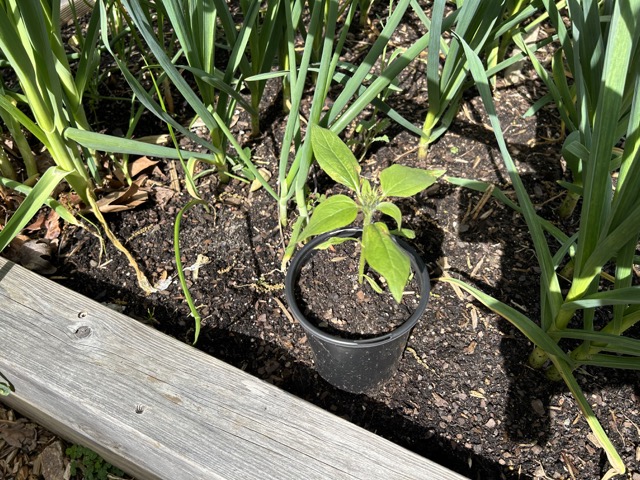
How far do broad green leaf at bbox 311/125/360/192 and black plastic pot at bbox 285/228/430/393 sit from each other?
0.18 metres

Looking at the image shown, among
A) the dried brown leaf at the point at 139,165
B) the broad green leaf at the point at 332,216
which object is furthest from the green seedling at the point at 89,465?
the broad green leaf at the point at 332,216

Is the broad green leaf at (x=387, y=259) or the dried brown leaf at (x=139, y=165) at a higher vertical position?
the broad green leaf at (x=387, y=259)

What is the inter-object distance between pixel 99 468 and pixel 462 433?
2.71 ft

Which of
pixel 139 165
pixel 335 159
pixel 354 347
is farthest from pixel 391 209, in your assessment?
pixel 139 165

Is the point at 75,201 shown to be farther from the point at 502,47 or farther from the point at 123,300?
the point at 502,47

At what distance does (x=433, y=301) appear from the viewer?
1.39m

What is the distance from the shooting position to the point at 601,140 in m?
0.92

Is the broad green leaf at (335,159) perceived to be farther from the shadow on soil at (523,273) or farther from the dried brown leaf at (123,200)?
the dried brown leaf at (123,200)

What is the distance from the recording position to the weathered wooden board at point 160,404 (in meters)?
1.00

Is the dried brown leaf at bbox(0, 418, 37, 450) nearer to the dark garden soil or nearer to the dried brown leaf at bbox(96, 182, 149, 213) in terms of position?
the dark garden soil

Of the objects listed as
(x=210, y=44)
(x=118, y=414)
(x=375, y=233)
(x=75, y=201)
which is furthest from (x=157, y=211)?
(x=375, y=233)

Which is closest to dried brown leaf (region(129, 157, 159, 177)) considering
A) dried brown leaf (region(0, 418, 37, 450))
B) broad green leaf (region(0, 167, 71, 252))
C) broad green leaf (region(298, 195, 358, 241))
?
broad green leaf (region(0, 167, 71, 252))

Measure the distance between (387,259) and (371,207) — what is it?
0.55ft

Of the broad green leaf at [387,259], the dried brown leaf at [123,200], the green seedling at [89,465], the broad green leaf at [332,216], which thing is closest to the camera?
the broad green leaf at [387,259]
